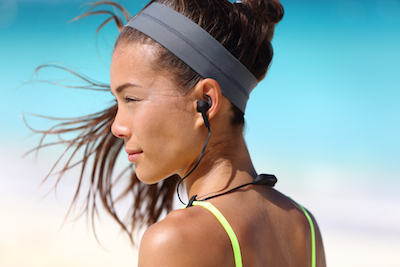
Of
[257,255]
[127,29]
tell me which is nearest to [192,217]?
[257,255]

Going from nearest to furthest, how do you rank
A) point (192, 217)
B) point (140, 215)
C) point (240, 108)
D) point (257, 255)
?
1. point (192, 217)
2. point (257, 255)
3. point (240, 108)
4. point (140, 215)

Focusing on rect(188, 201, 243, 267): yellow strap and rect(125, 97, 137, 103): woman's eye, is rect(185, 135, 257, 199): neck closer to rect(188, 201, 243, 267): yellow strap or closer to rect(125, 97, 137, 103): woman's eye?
rect(188, 201, 243, 267): yellow strap

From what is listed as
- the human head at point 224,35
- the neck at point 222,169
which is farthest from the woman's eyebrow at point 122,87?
the neck at point 222,169

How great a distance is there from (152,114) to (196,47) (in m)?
0.32

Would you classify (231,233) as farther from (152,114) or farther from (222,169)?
(152,114)

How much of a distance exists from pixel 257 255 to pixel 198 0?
1067 mm

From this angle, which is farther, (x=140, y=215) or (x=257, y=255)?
(x=140, y=215)

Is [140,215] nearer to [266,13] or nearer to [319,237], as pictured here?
[319,237]

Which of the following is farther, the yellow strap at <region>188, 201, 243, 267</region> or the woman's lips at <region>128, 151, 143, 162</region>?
the woman's lips at <region>128, 151, 143, 162</region>

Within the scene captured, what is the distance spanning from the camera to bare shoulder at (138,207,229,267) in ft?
4.35

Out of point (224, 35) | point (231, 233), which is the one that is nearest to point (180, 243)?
point (231, 233)

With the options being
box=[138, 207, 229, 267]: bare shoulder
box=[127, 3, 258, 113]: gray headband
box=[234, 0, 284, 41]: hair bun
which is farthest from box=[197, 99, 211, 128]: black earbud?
box=[234, 0, 284, 41]: hair bun

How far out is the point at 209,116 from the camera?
1646 mm

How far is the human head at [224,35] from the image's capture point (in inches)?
65.4
